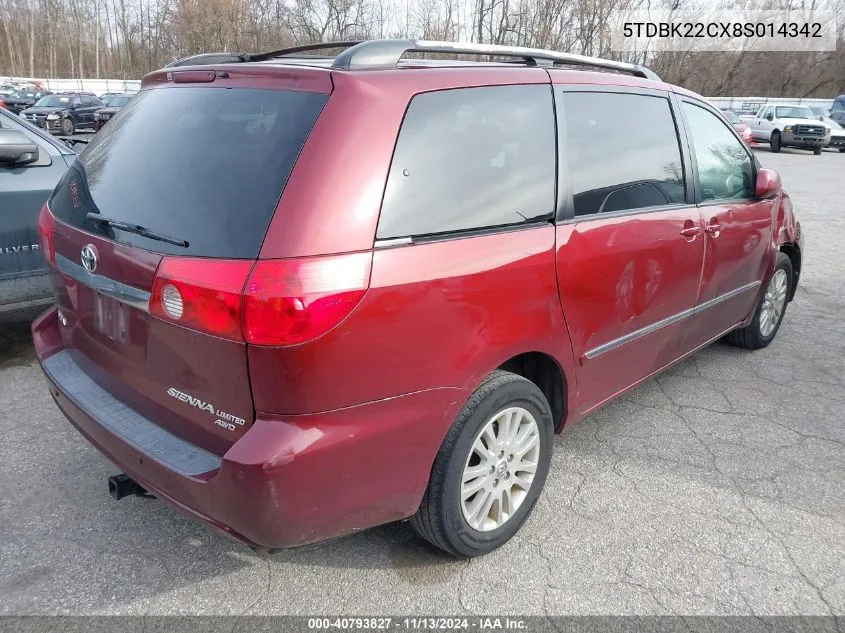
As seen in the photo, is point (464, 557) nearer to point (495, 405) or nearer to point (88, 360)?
point (495, 405)

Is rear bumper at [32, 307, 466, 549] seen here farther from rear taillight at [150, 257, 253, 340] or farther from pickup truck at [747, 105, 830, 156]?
pickup truck at [747, 105, 830, 156]

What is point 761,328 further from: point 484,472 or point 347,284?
point 347,284

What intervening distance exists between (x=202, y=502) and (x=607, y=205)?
2.00 metres

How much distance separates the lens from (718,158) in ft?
12.5

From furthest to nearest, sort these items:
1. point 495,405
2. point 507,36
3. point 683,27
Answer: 1. point 683,27
2. point 507,36
3. point 495,405

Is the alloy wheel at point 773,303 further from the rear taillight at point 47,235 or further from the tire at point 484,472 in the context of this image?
the rear taillight at point 47,235

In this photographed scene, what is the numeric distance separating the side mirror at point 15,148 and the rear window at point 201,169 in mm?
2031

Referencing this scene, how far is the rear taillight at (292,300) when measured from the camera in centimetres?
181

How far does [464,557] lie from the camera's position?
2496 mm

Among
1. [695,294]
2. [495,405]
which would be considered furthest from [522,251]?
[695,294]

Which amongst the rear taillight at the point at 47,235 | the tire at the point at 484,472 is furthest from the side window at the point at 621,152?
the rear taillight at the point at 47,235

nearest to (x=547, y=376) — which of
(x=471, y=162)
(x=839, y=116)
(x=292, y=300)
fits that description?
(x=471, y=162)

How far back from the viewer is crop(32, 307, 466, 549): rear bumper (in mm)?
1885

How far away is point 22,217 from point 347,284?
3.46 metres
